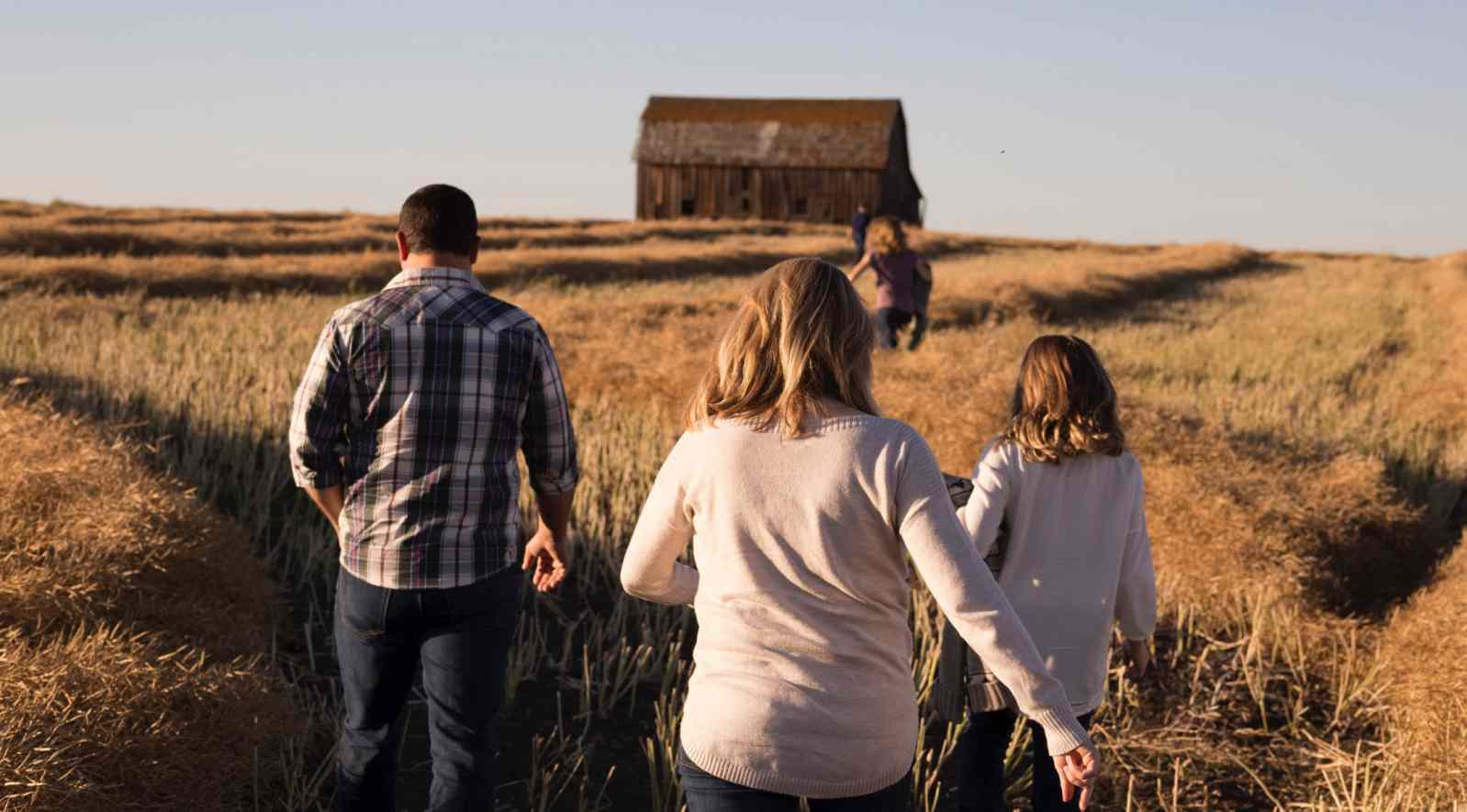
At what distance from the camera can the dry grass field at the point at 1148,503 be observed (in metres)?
4.07

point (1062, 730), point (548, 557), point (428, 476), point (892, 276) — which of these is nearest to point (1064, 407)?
point (1062, 730)

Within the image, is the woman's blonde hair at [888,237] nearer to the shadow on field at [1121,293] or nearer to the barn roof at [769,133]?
the shadow on field at [1121,293]

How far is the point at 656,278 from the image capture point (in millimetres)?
23125

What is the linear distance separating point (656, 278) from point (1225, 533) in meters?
18.1

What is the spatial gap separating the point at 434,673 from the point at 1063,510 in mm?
1489

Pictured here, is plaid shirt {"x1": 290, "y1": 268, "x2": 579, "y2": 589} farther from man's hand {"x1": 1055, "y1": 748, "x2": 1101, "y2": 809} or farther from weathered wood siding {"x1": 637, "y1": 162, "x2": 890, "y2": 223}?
weathered wood siding {"x1": 637, "y1": 162, "x2": 890, "y2": 223}

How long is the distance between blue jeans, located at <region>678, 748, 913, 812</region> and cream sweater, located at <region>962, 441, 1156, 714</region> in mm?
1001

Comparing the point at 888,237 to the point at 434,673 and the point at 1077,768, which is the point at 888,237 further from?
the point at 1077,768

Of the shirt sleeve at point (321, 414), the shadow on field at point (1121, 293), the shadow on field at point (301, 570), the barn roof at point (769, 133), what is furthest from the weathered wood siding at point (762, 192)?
the shirt sleeve at point (321, 414)

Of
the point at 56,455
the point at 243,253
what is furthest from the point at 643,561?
the point at 243,253

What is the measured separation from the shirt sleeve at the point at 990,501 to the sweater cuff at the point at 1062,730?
35.3 inches

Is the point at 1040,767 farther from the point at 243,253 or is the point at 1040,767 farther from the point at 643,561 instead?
the point at 243,253

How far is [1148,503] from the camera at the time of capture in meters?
6.04

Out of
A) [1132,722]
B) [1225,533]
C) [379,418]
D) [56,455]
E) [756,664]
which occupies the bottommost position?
[1132,722]
